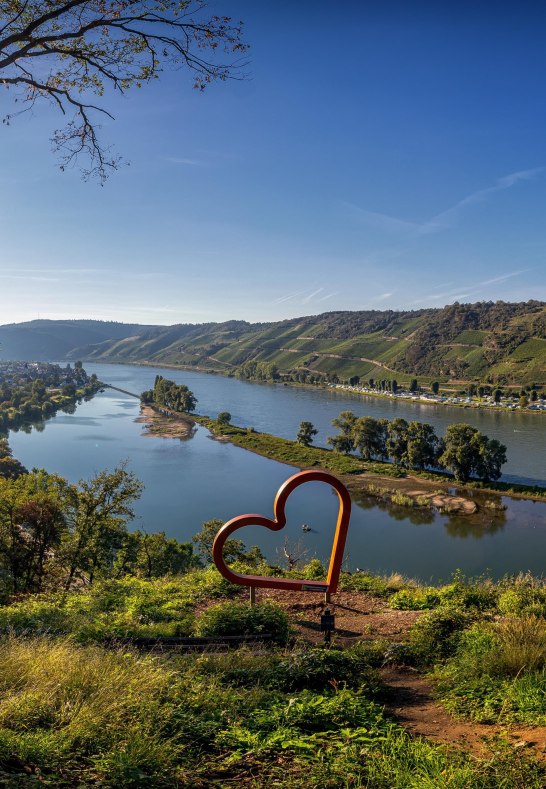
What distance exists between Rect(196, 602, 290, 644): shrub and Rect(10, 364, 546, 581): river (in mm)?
7705

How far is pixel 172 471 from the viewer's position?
4875 centimetres

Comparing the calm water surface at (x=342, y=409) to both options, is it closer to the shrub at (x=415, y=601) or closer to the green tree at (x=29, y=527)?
the shrub at (x=415, y=601)

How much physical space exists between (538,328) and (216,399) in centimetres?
7930

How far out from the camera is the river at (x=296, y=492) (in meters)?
30.4

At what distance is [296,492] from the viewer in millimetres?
43562

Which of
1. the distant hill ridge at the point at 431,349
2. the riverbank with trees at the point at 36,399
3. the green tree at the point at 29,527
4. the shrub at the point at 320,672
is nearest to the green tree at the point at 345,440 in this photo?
the green tree at the point at 29,527

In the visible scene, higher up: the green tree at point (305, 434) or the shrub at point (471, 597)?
the shrub at point (471, 597)

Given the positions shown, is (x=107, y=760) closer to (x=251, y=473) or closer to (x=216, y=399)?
(x=251, y=473)

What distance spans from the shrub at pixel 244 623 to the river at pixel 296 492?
7705 mm

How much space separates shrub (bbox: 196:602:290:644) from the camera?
7.05 m

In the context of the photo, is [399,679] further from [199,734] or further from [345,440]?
[345,440]

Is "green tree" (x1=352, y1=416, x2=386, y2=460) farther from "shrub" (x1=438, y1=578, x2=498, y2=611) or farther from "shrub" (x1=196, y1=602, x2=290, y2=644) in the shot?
"shrub" (x1=196, y1=602, x2=290, y2=644)

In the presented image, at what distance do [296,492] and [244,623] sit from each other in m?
36.9

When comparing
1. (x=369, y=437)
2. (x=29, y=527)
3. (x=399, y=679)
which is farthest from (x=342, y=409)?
(x=399, y=679)
